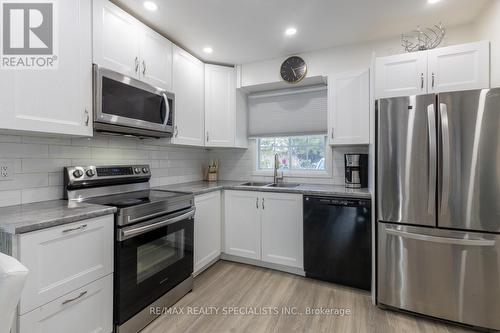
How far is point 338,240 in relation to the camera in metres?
2.35

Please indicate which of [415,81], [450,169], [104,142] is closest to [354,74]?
[415,81]

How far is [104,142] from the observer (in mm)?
2219

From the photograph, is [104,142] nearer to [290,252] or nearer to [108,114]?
[108,114]

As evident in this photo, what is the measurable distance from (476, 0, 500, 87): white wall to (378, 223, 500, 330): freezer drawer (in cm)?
124

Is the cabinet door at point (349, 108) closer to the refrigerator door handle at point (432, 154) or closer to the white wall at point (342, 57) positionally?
the white wall at point (342, 57)

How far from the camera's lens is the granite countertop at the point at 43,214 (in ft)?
3.97

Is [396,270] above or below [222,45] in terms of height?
below

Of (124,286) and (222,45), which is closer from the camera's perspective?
(124,286)

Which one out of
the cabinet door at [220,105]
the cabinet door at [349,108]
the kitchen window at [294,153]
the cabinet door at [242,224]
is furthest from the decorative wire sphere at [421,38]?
the cabinet door at [242,224]

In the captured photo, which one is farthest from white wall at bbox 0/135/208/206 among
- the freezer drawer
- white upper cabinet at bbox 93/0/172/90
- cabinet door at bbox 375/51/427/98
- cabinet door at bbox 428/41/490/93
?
cabinet door at bbox 428/41/490/93

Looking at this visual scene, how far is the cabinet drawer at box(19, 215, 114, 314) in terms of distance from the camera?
123 centimetres

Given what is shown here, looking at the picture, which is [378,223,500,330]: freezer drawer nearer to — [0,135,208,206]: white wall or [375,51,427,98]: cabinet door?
[375,51,427,98]: cabinet door

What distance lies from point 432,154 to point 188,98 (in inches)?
92.6

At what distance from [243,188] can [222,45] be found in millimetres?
1606
